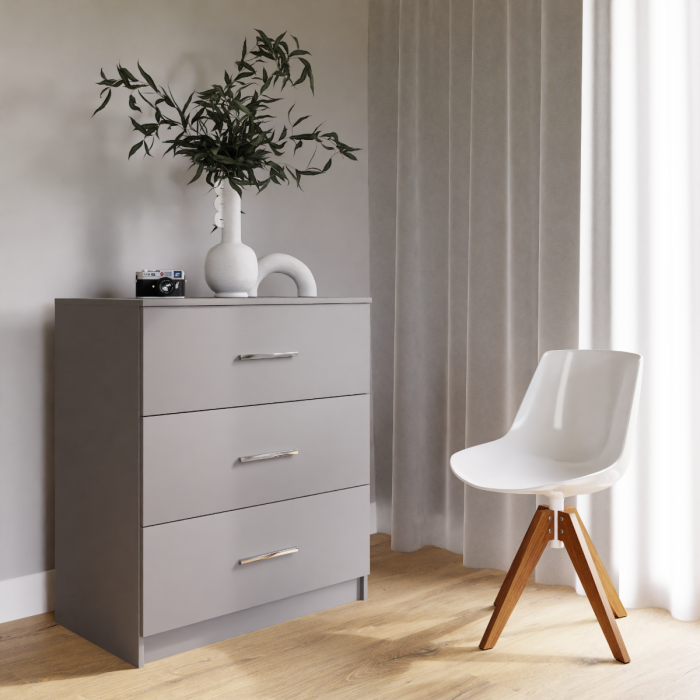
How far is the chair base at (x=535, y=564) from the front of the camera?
189 centimetres

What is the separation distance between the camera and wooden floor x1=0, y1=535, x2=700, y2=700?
5.77 ft

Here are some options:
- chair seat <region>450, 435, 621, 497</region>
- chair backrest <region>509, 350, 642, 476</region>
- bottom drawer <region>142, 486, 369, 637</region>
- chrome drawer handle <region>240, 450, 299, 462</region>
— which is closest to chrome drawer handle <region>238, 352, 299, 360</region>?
chrome drawer handle <region>240, 450, 299, 462</region>

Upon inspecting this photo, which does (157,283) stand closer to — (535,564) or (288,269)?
(288,269)

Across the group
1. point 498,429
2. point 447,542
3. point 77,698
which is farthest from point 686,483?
point 77,698

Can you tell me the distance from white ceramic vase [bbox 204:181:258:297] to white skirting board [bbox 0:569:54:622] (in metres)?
0.99

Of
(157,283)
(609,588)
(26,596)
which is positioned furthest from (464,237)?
(26,596)

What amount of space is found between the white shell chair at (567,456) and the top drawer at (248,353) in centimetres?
46

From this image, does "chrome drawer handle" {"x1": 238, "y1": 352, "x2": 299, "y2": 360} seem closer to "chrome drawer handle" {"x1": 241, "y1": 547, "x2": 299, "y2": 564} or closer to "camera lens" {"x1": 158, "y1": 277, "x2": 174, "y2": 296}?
"camera lens" {"x1": 158, "y1": 277, "x2": 174, "y2": 296}

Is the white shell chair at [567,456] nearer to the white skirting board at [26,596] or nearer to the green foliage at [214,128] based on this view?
the green foliage at [214,128]

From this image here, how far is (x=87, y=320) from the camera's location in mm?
1999

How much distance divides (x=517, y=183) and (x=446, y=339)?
62 centimetres

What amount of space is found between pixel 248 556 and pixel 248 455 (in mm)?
280

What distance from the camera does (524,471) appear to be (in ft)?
6.73

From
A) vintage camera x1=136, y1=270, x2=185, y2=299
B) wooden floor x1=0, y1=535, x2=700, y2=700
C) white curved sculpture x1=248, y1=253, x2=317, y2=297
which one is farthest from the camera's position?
white curved sculpture x1=248, y1=253, x2=317, y2=297
